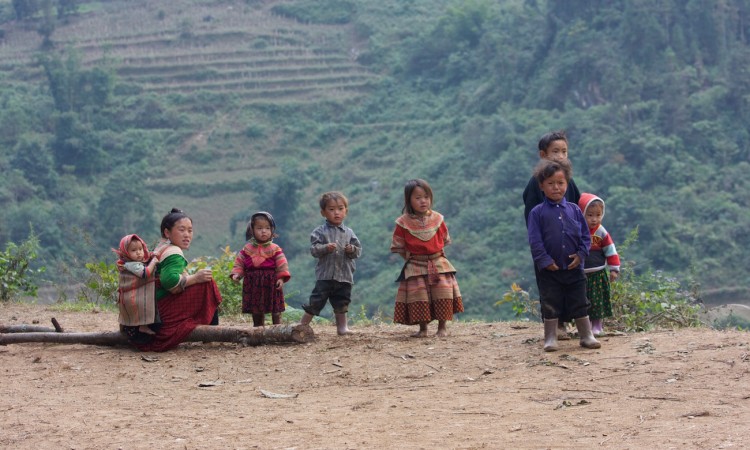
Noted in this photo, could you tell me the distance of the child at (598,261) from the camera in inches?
221

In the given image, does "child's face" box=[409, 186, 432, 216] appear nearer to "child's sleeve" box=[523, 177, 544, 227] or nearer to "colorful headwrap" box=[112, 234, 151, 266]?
"child's sleeve" box=[523, 177, 544, 227]

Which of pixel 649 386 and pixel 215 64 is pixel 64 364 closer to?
pixel 649 386

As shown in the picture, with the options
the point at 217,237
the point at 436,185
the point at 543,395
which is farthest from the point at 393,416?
the point at 436,185

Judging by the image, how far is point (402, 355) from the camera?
5562mm

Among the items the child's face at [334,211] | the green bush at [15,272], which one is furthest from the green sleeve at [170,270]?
the green bush at [15,272]

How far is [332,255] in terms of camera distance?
245 inches

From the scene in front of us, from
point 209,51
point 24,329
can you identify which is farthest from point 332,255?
point 209,51

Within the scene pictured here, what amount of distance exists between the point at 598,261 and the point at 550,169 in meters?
0.64

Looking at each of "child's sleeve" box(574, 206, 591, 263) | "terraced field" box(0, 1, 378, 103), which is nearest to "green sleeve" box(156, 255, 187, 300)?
"child's sleeve" box(574, 206, 591, 263)

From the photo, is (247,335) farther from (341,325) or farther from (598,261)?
(598,261)

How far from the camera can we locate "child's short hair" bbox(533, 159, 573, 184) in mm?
5301

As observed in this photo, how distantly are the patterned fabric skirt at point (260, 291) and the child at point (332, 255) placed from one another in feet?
0.70

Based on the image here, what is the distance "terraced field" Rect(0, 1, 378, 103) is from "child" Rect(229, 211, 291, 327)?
135 ft

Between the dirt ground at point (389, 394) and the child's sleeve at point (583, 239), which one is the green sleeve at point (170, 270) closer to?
the dirt ground at point (389, 394)
